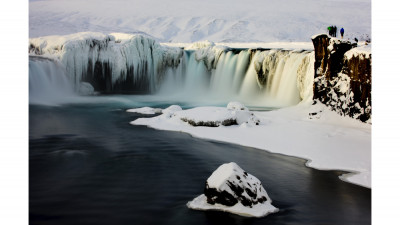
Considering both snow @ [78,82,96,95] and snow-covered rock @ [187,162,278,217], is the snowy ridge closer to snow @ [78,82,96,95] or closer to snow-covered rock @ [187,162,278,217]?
snow @ [78,82,96,95]

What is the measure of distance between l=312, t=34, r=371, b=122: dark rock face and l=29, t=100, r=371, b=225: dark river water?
12.0ft

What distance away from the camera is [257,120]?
392 inches

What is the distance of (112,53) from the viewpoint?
61.4 ft

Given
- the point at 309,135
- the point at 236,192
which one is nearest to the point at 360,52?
the point at 309,135

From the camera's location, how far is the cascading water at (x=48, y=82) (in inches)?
604

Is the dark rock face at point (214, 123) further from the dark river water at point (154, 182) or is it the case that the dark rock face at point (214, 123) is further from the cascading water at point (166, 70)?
the cascading water at point (166, 70)

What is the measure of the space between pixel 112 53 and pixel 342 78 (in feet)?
39.0

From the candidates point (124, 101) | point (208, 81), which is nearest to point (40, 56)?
point (124, 101)

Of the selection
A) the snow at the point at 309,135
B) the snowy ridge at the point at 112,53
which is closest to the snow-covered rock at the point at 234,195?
the snow at the point at 309,135

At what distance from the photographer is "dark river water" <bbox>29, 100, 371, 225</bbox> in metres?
4.13

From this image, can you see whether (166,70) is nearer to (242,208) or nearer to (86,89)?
(86,89)

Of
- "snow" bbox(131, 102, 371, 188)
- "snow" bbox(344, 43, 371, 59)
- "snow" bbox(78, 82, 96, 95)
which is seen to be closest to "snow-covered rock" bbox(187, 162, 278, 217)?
"snow" bbox(131, 102, 371, 188)
